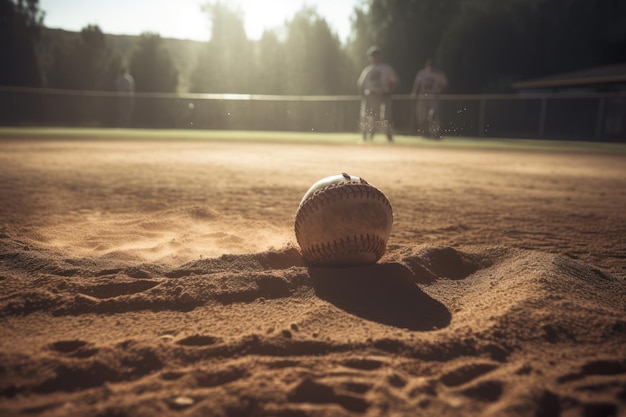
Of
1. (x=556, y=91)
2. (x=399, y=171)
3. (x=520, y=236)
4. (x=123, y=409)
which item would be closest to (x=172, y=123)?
(x=556, y=91)

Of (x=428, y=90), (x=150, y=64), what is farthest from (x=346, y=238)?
(x=150, y=64)

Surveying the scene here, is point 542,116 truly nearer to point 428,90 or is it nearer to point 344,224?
point 428,90

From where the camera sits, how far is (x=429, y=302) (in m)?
2.42

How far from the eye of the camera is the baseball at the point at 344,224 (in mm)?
2725

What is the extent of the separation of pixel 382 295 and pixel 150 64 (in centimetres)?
2838

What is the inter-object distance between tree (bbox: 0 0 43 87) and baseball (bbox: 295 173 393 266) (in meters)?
27.6

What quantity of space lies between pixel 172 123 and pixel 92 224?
75.2 feet

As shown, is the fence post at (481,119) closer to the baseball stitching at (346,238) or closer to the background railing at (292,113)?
the background railing at (292,113)

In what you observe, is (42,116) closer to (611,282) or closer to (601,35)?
(611,282)

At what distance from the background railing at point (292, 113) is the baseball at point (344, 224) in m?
18.7

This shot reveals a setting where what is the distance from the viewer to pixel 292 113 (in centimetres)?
2602

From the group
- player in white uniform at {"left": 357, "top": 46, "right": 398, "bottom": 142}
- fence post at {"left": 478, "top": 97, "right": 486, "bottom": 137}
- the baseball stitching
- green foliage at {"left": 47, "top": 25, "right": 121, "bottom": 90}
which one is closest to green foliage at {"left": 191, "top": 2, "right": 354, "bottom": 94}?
green foliage at {"left": 47, "top": 25, "right": 121, "bottom": 90}

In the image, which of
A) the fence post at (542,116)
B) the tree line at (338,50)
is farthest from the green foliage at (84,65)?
the fence post at (542,116)

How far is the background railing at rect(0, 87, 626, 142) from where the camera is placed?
71.8 feet
